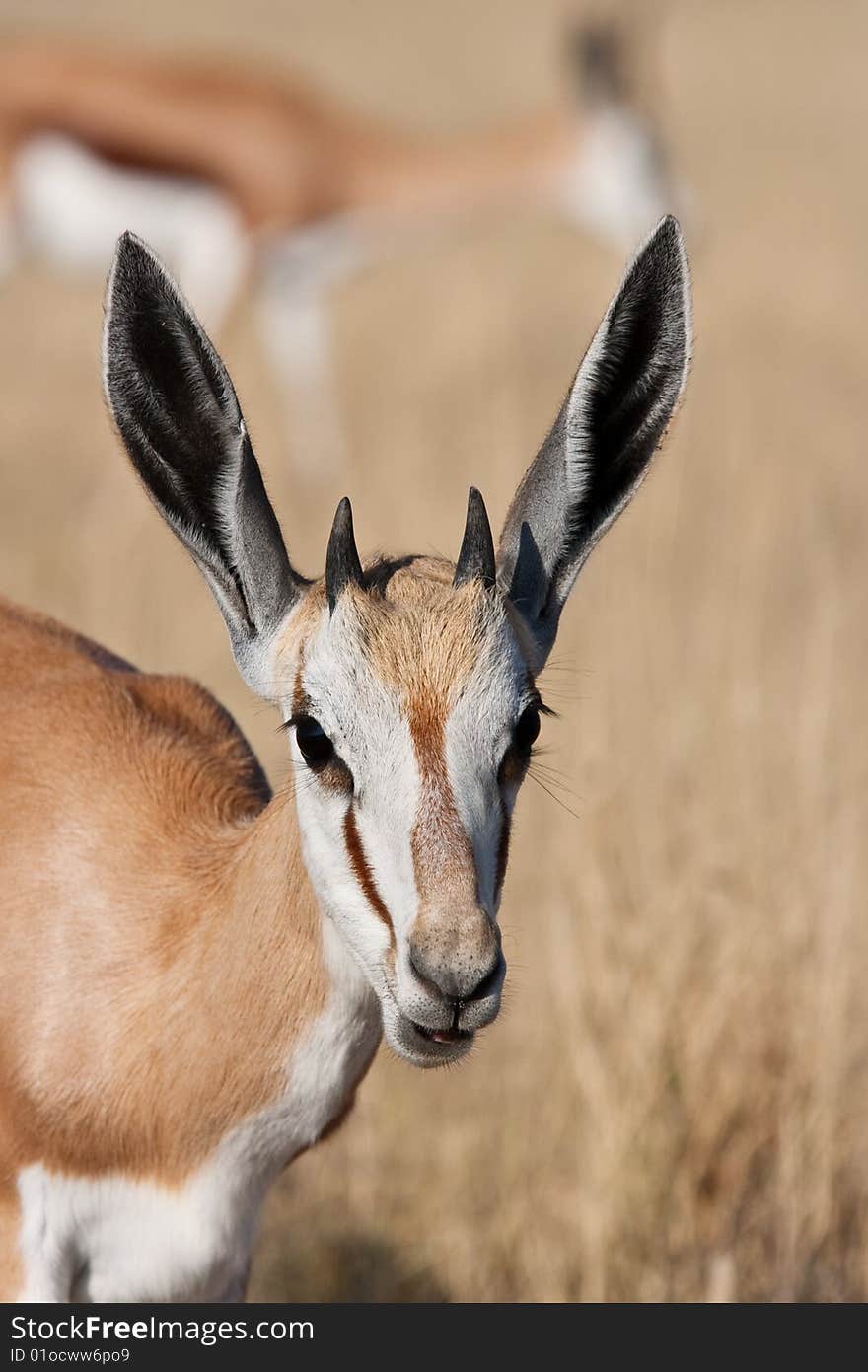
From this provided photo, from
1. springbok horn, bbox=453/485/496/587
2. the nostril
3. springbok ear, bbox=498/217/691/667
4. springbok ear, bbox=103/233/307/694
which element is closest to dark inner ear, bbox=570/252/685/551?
springbok ear, bbox=498/217/691/667

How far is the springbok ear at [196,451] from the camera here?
2.68 m

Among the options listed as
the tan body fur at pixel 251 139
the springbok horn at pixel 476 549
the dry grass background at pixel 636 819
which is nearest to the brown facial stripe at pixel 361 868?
the springbok horn at pixel 476 549

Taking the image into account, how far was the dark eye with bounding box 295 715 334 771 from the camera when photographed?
2510mm

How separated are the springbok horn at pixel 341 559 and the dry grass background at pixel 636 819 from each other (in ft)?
4.13

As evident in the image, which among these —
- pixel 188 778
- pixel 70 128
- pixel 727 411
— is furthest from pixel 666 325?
pixel 70 128

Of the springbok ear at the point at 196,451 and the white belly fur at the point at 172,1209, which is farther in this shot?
the white belly fur at the point at 172,1209

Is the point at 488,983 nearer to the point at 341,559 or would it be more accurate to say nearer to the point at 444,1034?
the point at 444,1034

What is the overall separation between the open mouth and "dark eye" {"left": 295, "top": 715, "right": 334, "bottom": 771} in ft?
1.26

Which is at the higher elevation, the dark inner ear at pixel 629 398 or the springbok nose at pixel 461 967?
the dark inner ear at pixel 629 398

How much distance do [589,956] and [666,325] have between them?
205cm

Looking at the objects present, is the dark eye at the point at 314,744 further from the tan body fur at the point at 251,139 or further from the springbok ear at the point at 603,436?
the tan body fur at the point at 251,139

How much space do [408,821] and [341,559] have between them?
1.38 ft

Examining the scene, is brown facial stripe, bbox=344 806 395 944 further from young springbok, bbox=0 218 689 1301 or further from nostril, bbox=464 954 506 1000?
nostril, bbox=464 954 506 1000

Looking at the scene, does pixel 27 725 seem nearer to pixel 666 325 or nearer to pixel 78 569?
pixel 666 325
